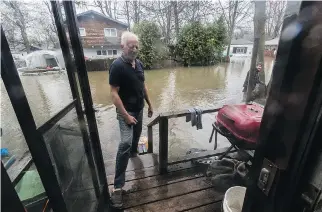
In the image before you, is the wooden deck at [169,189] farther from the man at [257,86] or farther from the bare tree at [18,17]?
the bare tree at [18,17]

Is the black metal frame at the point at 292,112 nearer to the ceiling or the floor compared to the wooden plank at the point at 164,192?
nearer to the ceiling

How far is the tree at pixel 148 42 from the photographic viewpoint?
13.9 meters

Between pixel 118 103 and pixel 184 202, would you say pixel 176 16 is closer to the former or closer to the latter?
pixel 118 103

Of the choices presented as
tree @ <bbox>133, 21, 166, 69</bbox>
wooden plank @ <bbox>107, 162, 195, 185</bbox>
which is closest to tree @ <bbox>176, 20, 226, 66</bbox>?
tree @ <bbox>133, 21, 166, 69</bbox>

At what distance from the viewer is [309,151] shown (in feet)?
1.68

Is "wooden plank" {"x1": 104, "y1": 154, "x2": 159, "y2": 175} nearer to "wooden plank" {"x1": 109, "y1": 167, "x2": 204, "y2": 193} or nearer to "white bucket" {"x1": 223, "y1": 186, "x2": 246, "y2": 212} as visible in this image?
"wooden plank" {"x1": 109, "y1": 167, "x2": 204, "y2": 193}

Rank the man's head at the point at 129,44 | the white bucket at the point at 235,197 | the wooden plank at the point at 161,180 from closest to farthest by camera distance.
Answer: the white bucket at the point at 235,197
the man's head at the point at 129,44
the wooden plank at the point at 161,180

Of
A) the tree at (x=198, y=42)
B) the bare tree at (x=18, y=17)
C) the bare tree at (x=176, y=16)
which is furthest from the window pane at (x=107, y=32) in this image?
the bare tree at (x=18, y=17)

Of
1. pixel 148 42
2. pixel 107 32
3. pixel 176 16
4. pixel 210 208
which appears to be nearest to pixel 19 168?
pixel 210 208

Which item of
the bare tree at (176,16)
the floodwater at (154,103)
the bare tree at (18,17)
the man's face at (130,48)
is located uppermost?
the bare tree at (176,16)

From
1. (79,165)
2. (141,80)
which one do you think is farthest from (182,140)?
(79,165)

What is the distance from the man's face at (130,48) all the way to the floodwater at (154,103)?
0.75 meters

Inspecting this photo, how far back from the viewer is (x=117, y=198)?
180 cm

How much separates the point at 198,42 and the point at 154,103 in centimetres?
1035
